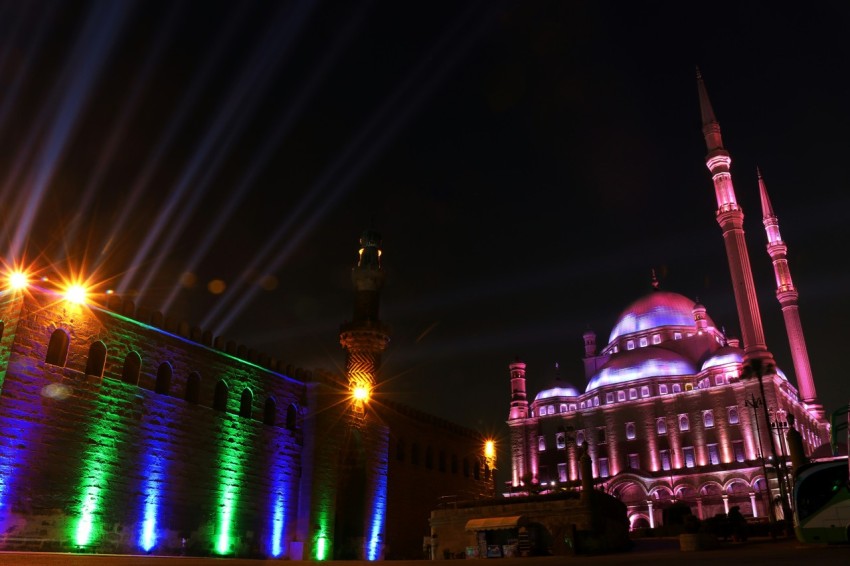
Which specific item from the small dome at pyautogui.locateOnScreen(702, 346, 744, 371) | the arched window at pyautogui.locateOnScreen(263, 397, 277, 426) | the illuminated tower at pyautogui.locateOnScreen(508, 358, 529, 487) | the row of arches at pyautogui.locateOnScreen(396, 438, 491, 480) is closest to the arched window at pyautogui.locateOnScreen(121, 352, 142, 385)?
the arched window at pyautogui.locateOnScreen(263, 397, 277, 426)

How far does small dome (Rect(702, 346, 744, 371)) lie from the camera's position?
1852 inches

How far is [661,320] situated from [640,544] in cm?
3559

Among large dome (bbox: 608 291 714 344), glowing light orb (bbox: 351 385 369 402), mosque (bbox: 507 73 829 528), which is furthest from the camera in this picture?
large dome (bbox: 608 291 714 344)

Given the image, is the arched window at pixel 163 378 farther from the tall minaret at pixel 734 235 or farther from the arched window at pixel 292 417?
the tall minaret at pixel 734 235

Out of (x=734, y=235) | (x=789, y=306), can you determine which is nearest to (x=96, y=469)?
(x=734, y=235)

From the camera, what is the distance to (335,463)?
25172mm

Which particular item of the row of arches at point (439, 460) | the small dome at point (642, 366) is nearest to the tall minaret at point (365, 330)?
the row of arches at point (439, 460)

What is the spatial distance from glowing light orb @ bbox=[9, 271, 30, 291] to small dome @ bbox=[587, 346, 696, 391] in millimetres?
42508

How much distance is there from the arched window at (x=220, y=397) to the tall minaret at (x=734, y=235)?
33.9 meters

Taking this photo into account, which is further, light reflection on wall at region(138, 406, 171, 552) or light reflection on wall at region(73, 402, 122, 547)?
light reflection on wall at region(138, 406, 171, 552)

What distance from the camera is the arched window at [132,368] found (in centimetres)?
1927

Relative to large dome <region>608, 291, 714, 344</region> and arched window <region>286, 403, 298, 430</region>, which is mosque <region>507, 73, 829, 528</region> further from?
arched window <region>286, 403, 298, 430</region>

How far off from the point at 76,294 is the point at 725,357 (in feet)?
139

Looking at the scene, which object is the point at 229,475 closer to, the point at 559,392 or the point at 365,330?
the point at 365,330
